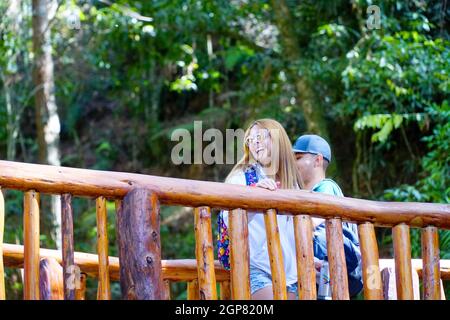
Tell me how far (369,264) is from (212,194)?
77 centimetres

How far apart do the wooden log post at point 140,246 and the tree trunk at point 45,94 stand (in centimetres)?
538

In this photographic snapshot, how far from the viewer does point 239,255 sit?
342 centimetres

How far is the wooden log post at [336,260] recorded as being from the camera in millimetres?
3492

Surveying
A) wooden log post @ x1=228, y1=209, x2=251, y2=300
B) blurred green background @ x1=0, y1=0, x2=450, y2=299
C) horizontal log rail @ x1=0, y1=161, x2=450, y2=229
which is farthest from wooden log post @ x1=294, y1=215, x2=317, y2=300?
blurred green background @ x1=0, y1=0, x2=450, y2=299

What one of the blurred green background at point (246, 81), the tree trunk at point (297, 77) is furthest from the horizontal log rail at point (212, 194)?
the tree trunk at point (297, 77)

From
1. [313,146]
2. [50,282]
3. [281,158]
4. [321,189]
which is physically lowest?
[50,282]

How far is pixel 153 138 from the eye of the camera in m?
10.8

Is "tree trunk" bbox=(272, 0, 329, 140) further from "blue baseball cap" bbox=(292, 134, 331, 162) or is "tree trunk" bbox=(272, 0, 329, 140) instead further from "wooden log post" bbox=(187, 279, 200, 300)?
"blue baseball cap" bbox=(292, 134, 331, 162)

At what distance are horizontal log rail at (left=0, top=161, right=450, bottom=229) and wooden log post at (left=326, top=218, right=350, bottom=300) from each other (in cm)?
5

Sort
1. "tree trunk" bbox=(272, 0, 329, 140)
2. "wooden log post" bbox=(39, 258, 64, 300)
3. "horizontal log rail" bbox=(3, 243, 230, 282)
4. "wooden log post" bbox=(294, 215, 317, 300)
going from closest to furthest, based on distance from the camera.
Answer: "wooden log post" bbox=(39, 258, 64, 300), "wooden log post" bbox=(294, 215, 317, 300), "horizontal log rail" bbox=(3, 243, 230, 282), "tree trunk" bbox=(272, 0, 329, 140)

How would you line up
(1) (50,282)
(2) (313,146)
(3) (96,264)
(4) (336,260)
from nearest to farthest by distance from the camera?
(1) (50,282)
(4) (336,260)
(2) (313,146)
(3) (96,264)

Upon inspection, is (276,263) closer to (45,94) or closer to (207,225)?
(207,225)

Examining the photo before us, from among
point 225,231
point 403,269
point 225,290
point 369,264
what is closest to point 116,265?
point 225,290

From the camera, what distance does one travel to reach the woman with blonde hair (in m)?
3.72
